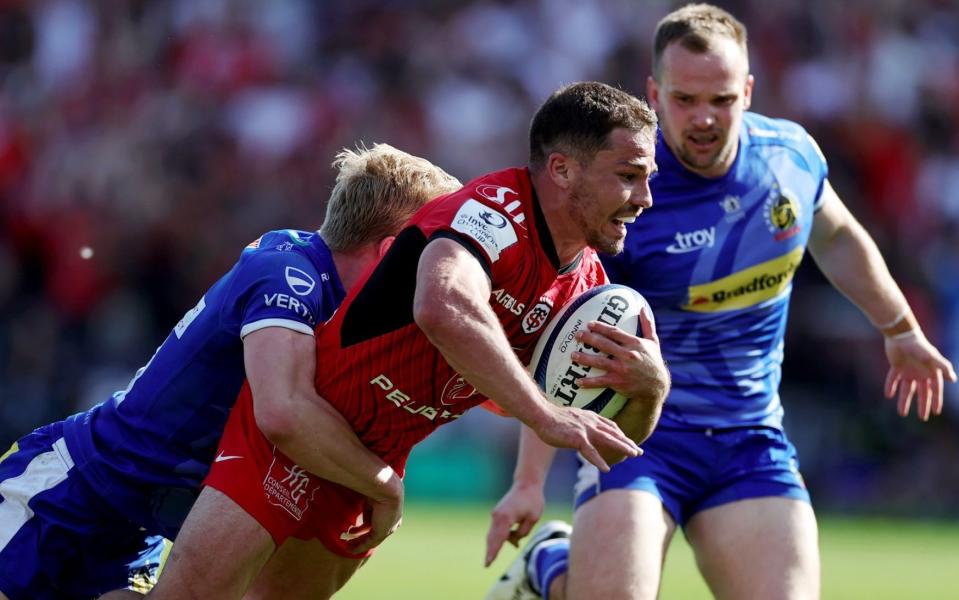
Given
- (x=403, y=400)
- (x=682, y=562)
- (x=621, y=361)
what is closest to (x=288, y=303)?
(x=403, y=400)

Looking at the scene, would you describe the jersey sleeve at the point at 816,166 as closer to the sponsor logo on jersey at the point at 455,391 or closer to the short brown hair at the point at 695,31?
the short brown hair at the point at 695,31

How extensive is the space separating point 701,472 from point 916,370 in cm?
128

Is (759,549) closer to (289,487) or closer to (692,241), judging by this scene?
(692,241)

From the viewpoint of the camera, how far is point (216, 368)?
18.0 feet

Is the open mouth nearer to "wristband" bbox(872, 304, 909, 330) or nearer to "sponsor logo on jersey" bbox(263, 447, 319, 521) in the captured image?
"wristband" bbox(872, 304, 909, 330)

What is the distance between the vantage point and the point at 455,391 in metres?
5.29

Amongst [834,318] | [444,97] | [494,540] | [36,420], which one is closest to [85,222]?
[36,420]

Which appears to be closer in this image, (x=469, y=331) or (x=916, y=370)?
(x=469, y=331)

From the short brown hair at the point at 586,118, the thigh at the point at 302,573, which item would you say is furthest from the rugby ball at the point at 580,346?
the thigh at the point at 302,573

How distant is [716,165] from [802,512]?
1.51 metres

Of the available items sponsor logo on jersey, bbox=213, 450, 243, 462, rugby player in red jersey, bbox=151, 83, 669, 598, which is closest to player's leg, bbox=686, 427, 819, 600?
rugby player in red jersey, bbox=151, 83, 669, 598

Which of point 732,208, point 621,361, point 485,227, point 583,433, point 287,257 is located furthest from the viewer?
point 732,208

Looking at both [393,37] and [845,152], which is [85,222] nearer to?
[393,37]

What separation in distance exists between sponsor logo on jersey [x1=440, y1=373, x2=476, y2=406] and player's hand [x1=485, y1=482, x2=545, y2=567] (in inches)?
34.9
